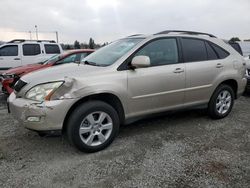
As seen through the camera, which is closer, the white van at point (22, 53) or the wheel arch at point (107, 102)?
the wheel arch at point (107, 102)

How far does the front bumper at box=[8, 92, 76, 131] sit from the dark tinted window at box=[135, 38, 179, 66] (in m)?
1.39

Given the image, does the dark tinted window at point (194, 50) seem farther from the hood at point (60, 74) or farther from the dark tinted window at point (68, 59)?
the dark tinted window at point (68, 59)

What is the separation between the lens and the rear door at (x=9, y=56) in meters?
9.57

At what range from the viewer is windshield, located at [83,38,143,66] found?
371cm

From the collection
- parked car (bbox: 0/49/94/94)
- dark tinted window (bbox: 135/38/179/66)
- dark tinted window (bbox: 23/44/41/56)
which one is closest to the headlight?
dark tinted window (bbox: 135/38/179/66)

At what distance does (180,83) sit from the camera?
4023 millimetres

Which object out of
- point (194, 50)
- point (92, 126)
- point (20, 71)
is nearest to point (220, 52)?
point (194, 50)

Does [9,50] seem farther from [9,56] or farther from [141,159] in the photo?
[141,159]

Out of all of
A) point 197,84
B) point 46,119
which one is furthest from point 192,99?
point 46,119

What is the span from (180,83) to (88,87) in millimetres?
1640

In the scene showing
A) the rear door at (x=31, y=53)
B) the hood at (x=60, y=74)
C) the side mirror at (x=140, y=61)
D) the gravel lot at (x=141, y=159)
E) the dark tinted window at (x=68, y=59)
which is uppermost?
the rear door at (x=31, y=53)

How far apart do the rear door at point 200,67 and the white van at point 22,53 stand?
24.3 ft

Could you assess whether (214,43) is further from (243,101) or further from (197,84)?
(243,101)

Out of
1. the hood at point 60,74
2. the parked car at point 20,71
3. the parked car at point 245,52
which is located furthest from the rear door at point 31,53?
the parked car at point 245,52
